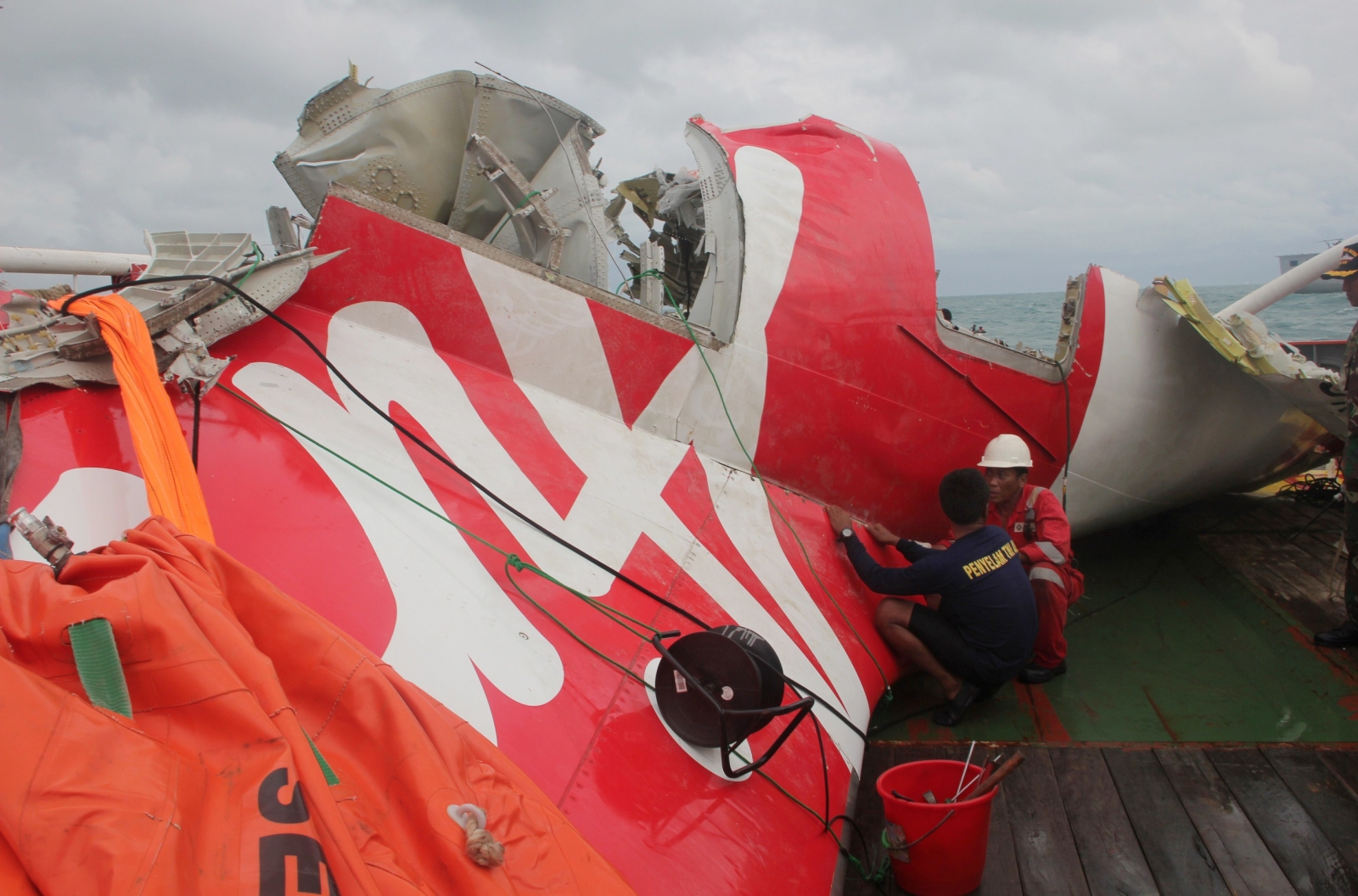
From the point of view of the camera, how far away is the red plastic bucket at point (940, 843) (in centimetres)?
229

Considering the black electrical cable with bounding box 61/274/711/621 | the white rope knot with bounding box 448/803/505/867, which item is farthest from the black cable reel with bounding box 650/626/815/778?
the white rope knot with bounding box 448/803/505/867

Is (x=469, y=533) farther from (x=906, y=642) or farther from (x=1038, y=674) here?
(x=1038, y=674)

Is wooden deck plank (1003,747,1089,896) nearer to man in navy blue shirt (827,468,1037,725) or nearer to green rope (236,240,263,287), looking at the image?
man in navy blue shirt (827,468,1037,725)

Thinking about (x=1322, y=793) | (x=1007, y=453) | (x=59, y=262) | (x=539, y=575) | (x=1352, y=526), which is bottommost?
(x=1322, y=793)

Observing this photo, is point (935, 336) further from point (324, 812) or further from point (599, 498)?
point (324, 812)

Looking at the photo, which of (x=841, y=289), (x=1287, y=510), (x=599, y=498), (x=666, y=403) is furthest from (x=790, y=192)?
(x=1287, y=510)

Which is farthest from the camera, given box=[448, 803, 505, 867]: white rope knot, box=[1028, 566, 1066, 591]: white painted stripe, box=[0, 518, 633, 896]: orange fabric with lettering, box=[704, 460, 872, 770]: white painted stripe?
box=[1028, 566, 1066, 591]: white painted stripe

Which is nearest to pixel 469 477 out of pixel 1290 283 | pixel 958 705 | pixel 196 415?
pixel 196 415

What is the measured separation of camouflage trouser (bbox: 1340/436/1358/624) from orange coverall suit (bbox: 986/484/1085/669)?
4.24ft

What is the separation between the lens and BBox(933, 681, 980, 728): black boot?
11.4 ft

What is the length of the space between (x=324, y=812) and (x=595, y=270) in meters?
2.94

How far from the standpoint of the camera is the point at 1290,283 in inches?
192

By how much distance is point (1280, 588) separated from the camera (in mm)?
4770

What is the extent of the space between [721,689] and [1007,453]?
2.46m
